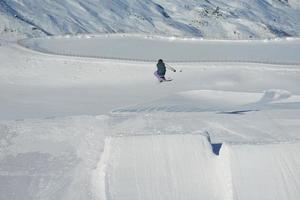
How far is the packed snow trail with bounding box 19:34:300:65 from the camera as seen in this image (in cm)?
3155

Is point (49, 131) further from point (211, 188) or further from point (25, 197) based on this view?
point (211, 188)

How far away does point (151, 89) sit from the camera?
2528 cm

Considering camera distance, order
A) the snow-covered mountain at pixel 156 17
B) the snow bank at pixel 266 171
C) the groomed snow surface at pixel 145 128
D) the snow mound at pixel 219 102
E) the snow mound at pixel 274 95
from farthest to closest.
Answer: the snow-covered mountain at pixel 156 17 < the snow mound at pixel 274 95 < the snow mound at pixel 219 102 < the groomed snow surface at pixel 145 128 < the snow bank at pixel 266 171

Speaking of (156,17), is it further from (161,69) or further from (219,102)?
(219,102)

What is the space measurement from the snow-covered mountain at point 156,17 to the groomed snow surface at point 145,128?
23934 millimetres

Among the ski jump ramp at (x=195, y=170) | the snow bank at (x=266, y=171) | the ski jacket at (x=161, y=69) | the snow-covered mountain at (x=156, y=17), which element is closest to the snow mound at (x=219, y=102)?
the ski jacket at (x=161, y=69)

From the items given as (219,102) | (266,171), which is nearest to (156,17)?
(219,102)

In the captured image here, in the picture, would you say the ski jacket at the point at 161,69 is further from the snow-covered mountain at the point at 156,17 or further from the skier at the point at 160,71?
the snow-covered mountain at the point at 156,17

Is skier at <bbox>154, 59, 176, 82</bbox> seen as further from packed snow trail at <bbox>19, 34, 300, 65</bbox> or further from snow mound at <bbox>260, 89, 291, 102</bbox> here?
snow mound at <bbox>260, 89, 291, 102</bbox>

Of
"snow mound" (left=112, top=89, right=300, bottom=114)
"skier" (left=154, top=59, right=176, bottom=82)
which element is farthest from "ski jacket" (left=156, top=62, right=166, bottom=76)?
"snow mound" (left=112, top=89, right=300, bottom=114)

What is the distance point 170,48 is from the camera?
113 feet

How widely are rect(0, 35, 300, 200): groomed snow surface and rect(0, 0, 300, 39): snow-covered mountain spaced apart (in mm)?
23934

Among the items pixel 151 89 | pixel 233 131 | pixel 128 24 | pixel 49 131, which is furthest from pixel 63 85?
pixel 128 24

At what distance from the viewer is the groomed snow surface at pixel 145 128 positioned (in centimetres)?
1411
